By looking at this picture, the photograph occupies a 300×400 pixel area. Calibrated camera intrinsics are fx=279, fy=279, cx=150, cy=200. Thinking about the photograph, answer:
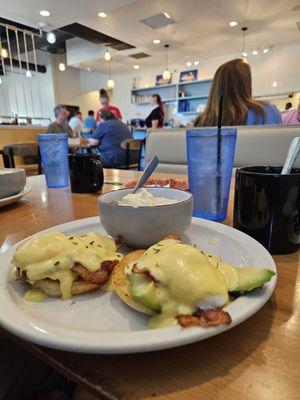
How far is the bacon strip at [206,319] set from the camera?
0.88ft

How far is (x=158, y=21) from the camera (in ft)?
15.7

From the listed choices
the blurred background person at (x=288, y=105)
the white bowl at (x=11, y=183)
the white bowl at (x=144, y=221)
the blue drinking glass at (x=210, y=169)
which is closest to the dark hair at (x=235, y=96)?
the blue drinking glass at (x=210, y=169)

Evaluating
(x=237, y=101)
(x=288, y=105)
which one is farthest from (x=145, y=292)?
(x=288, y=105)

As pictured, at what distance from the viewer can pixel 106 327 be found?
31cm

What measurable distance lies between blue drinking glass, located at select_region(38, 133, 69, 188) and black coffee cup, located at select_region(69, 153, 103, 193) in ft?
0.44

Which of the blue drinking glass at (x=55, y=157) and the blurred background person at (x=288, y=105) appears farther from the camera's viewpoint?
the blurred background person at (x=288, y=105)

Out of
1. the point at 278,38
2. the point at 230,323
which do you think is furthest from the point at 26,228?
the point at 278,38

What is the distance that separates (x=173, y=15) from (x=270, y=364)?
534 centimetres

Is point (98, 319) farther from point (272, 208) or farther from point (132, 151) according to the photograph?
point (132, 151)

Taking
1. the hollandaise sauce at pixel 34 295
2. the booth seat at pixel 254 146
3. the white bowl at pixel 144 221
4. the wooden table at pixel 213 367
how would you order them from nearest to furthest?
the wooden table at pixel 213 367 → the hollandaise sauce at pixel 34 295 → the white bowl at pixel 144 221 → the booth seat at pixel 254 146

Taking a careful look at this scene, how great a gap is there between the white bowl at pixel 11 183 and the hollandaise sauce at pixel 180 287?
676 millimetres

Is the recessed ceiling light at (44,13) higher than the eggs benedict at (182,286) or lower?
higher

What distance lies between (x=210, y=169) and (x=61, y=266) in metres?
0.48

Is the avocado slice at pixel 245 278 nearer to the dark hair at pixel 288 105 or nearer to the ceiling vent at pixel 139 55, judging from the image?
the dark hair at pixel 288 105
